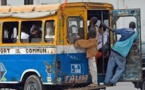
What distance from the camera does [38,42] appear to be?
15.6 m

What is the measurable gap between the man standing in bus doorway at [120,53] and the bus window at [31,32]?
1.87m

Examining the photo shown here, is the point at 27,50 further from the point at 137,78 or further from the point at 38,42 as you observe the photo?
the point at 137,78

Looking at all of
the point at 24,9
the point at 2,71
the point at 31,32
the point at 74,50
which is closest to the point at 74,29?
the point at 74,50

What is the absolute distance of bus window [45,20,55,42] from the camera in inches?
601

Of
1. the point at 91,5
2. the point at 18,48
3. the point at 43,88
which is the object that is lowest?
the point at 43,88

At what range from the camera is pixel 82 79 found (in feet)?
50.7

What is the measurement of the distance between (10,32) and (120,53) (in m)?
2.90


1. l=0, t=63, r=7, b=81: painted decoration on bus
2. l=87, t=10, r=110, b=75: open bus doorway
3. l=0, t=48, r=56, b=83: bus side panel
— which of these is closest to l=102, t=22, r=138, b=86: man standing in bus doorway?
l=87, t=10, r=110, b=75: open bus doorway

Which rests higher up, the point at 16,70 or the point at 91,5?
the point at 91,5

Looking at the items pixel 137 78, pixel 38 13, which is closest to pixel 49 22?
pixel 38 13

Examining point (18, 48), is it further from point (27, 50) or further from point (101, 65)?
point (101, 65)

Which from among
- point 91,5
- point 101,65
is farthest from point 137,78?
point 91,5

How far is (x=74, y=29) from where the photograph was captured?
1552 centimetres

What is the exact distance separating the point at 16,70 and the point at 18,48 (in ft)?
1.82
